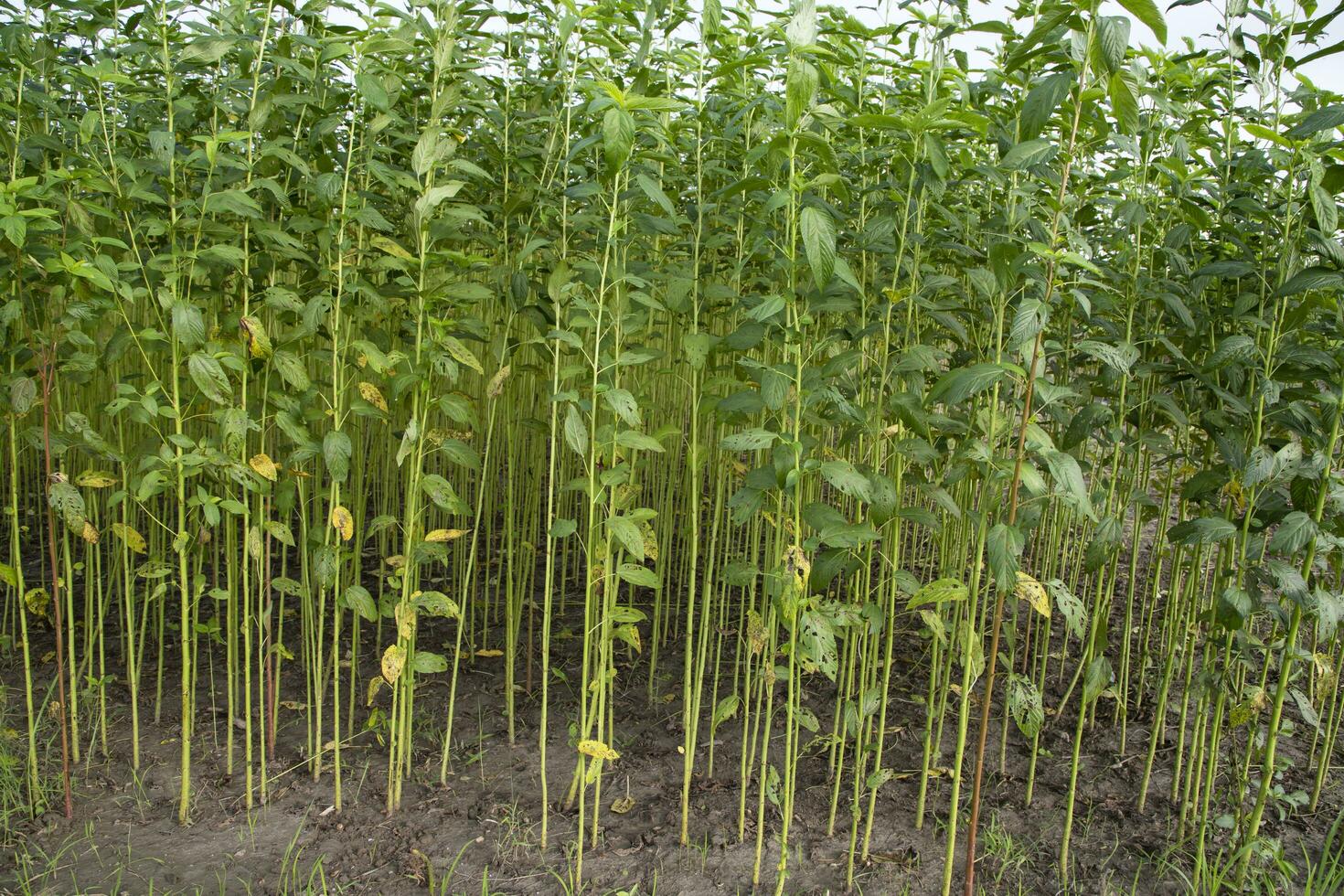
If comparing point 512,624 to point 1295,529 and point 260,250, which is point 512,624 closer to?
point 260,250

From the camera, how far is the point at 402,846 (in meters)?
2.68

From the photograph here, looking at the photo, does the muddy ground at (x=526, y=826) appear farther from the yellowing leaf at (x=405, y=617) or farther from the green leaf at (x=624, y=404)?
the green leaf at (x=624, y=404)

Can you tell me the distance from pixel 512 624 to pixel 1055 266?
201 cm

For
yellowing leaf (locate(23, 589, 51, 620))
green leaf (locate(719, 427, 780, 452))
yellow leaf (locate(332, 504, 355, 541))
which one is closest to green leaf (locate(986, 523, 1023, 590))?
green leaf (locate(719, 427, 780, 452))

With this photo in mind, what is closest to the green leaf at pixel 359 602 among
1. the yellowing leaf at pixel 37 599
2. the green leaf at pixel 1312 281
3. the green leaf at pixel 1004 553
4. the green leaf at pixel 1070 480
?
the yellowing leaf at pixel 37 599

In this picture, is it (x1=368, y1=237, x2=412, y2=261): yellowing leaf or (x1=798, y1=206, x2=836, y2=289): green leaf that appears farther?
(x1=368, y1=237, x2=412, y2=261): yellowing leaf

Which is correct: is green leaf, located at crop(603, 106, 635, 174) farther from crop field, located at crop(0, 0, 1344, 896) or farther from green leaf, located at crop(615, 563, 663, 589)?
green leaf, located at crop(615, 563, 663, 589)

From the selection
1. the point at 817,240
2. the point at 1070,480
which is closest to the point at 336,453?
the point at 817,240

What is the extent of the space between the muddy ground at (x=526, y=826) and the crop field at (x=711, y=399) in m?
0.01

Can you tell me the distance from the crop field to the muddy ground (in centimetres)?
1

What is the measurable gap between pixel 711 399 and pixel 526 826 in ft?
4.37

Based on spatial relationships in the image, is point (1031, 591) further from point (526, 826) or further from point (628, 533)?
point (526, 826)

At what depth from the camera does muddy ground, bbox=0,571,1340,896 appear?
2.57 metres

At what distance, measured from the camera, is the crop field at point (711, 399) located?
223cm
